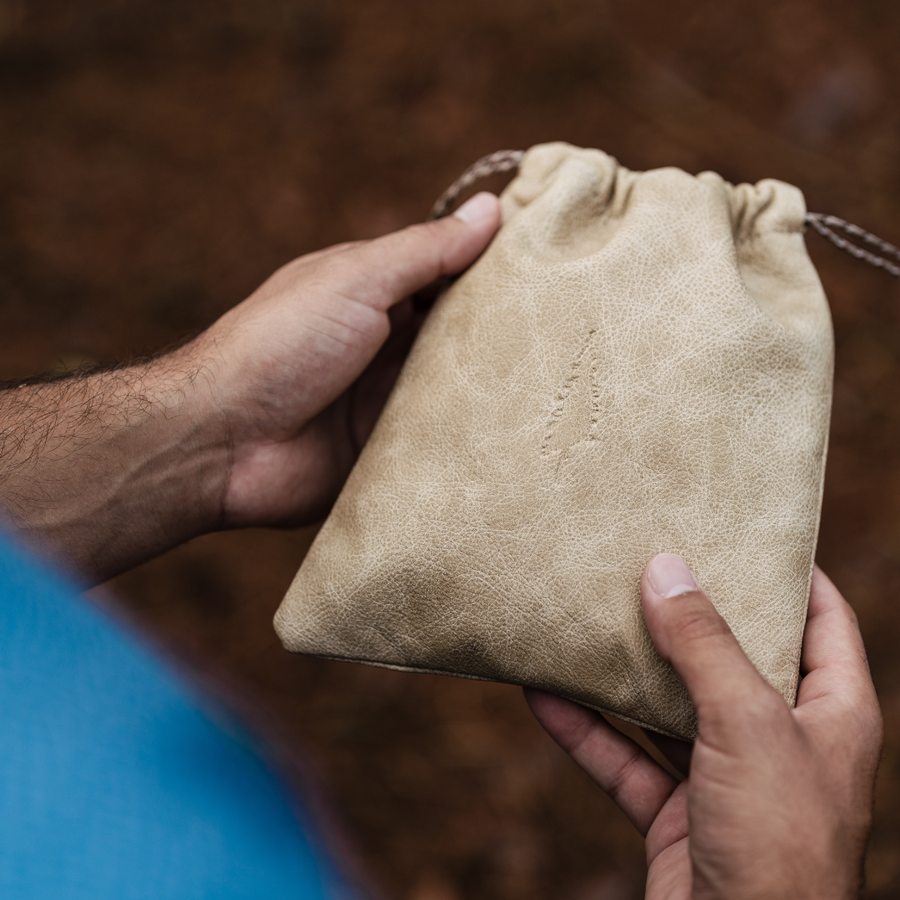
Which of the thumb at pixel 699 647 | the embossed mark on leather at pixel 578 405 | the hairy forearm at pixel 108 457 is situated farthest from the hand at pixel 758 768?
the hairy forearm at pixel 108 457

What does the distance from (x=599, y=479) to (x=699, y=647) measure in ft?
0.77

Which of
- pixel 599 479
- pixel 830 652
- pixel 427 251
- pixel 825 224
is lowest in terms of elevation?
pixel 830 652

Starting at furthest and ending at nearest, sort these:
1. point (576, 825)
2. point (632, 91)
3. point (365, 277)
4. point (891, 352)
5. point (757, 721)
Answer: point (632, 91), point (891, 352), point (576, 825), point (365, 277), point (757, 721)

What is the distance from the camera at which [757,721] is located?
76cm

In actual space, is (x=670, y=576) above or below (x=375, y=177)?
below

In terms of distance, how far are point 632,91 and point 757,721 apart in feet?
6.46

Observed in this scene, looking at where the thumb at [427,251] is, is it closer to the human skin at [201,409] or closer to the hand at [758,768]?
the human skin at [201,409]

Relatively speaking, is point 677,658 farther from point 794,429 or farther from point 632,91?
point 632,91

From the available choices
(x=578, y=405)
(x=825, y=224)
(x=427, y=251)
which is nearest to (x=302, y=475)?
(x=427, y=251)

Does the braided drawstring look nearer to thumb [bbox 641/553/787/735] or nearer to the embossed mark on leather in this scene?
the embossed mark on leather

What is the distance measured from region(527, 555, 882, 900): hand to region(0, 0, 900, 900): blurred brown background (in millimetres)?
957

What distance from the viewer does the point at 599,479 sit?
92cm

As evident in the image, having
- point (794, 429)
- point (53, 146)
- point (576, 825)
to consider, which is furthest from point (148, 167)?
point (576, 825)

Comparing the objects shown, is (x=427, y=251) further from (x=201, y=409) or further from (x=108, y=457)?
(x=108, y=457)
